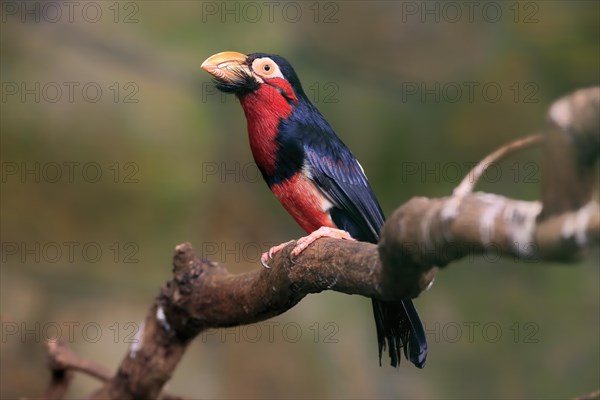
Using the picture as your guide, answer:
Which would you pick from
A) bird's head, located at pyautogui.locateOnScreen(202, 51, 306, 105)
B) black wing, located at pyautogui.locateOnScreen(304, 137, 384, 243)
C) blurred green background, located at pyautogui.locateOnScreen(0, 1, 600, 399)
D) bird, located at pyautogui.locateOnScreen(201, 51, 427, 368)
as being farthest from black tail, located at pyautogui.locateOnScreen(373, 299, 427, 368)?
blurred green background, located at pyautogui.locateOnScreen(0, 1, 600, 399)

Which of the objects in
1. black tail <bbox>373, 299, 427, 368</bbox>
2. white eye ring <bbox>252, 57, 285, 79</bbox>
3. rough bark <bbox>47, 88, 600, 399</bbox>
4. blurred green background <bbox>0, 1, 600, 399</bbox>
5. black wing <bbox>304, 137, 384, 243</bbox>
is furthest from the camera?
blurred green background <bbox>0, 1, 600, 399</bbox>

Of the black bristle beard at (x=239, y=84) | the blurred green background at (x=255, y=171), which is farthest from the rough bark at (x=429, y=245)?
the blurred green background at (x=255, y=171)

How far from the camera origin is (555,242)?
1.29 meters

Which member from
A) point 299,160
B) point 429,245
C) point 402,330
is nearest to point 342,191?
point 299,160

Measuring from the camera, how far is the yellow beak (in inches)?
99.5

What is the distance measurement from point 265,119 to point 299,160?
0.17 metres

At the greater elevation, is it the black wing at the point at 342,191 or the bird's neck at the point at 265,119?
the bird's neck at the point at 265,119

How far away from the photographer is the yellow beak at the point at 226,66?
8.29ft

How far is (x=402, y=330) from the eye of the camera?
7.68 feet

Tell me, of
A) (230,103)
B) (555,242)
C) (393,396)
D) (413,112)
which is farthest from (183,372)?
(555,242)

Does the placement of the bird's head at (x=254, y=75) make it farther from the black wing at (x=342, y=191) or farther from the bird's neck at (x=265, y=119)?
the black wing at (x=342, y=191)

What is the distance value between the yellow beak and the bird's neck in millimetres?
81

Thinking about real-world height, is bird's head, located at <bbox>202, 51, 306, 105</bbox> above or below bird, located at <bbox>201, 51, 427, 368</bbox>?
above

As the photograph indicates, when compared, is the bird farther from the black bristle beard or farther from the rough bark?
the rough bark
